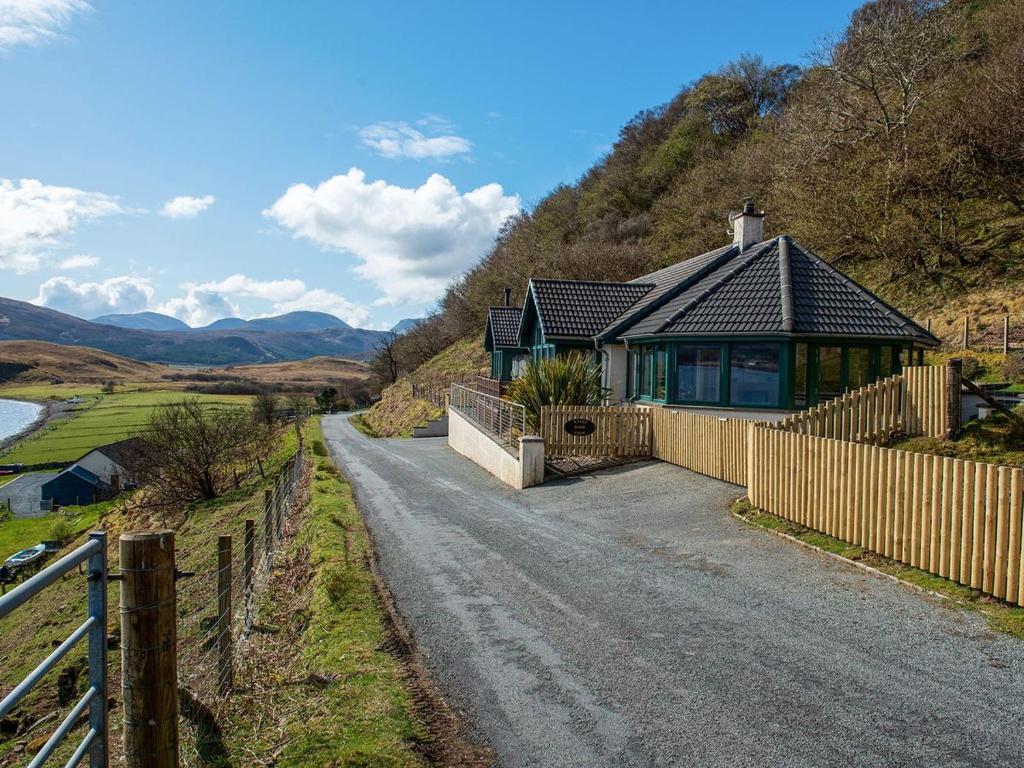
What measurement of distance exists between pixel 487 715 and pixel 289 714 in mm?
1603

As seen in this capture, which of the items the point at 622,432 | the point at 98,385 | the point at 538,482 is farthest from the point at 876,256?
the point at 98,385

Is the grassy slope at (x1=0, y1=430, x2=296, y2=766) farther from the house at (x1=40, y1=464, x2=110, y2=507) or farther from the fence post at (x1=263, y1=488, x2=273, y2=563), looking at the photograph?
the house at (x1=40, y1=464, x2=110, y2=507)

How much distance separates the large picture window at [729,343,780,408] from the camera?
17.4 meters

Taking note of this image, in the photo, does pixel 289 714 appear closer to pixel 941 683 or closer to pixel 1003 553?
pixel 941 683

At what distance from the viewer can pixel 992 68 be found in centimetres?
2695

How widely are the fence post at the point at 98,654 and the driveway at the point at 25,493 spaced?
69.6 meters

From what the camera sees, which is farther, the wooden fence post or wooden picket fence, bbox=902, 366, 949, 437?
wooden picket fence, bbox=902, 366, 949, 437

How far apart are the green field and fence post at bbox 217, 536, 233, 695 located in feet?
201

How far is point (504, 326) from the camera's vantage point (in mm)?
35438

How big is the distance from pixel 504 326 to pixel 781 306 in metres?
19.1

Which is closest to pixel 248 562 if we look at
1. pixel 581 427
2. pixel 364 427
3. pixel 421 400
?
pixel 581 427

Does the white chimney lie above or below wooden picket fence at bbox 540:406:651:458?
above

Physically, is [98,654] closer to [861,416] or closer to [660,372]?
[861,416]

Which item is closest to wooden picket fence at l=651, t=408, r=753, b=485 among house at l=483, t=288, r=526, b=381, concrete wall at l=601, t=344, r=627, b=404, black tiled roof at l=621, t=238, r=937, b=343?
black tiled roof at l=621, t=238, r=937, b=343
